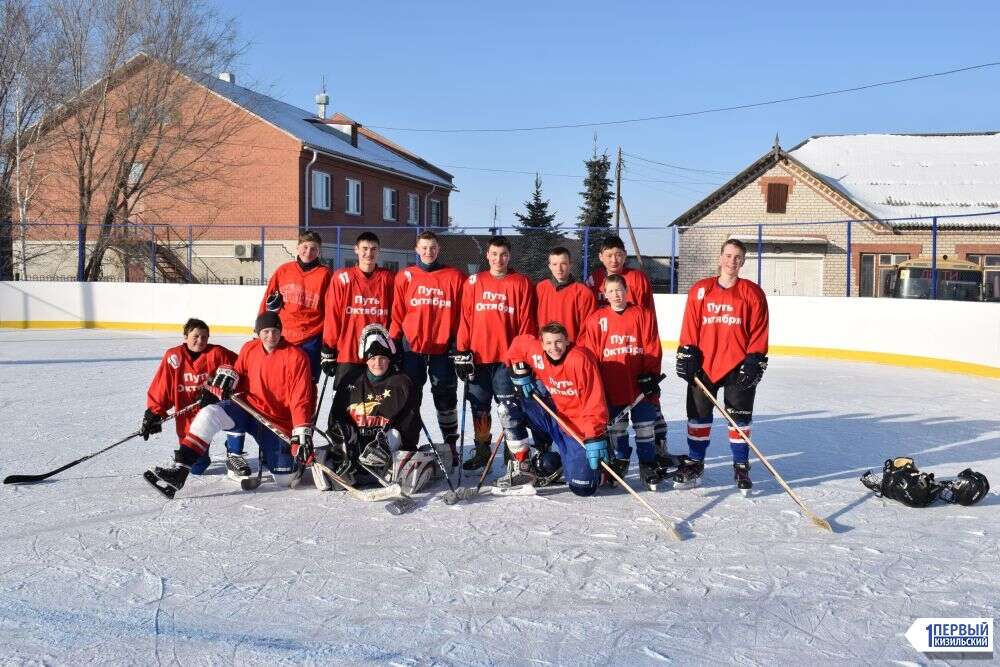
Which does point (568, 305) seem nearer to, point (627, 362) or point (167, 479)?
point (627, 362)

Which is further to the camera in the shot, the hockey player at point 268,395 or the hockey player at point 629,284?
the hockey player at point 629,284

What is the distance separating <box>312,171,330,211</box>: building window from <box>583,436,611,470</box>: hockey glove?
1998 centimetres

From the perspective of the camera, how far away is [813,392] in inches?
330

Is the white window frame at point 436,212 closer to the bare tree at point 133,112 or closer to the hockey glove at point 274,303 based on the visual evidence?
the bare tree at point 133,112

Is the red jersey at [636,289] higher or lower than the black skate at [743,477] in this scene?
higher

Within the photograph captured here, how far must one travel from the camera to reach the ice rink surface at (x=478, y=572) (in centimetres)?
262

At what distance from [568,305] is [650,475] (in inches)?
41.2

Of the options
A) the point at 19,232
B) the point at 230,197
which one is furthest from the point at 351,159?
the point at 19,232

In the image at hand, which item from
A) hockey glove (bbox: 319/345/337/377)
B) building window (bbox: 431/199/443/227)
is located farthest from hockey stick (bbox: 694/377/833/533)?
building window (bbox: 431/199/443/227)

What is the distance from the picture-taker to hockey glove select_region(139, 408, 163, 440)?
4.48 m

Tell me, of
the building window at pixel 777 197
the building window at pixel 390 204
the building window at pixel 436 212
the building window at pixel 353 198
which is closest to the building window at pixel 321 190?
the building window at pixel 353 198

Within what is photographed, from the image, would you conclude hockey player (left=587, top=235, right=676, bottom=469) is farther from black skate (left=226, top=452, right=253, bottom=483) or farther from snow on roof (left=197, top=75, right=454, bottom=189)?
snow on roof (left=197, top=75, right=454, bottom=189)

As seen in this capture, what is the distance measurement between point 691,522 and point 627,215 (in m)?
30.6

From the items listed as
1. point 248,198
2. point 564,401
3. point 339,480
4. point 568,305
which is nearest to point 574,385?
point 564,401
